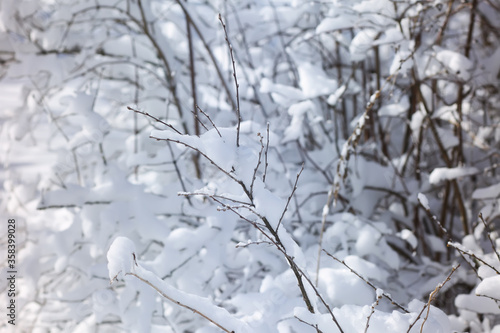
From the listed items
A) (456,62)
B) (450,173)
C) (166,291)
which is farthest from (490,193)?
(166,291)

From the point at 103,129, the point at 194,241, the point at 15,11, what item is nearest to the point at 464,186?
the point at 194,241

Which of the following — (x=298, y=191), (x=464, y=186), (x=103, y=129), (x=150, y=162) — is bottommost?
(x=464, y=186)

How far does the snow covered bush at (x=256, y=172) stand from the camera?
1.44 meters

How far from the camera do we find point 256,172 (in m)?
1.17

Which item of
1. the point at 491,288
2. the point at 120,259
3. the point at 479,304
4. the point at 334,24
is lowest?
the point at 479,304

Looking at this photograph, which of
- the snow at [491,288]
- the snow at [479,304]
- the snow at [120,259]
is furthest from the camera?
the snow at [479,304]

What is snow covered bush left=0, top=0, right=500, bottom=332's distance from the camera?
144 centimetres

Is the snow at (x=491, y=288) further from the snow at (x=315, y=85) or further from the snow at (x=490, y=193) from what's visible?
the snow at (x=315, y=85)

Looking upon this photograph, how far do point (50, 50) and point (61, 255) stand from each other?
2.97ft

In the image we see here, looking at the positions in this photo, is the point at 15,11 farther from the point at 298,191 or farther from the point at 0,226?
the point at 298,191

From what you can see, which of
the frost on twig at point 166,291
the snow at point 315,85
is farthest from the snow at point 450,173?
the frost on twig at point 166,291

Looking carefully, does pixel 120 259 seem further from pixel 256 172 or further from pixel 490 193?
pixel 490 193

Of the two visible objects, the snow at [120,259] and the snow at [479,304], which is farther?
the snow at [479,304]

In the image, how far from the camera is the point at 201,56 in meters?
2.29
